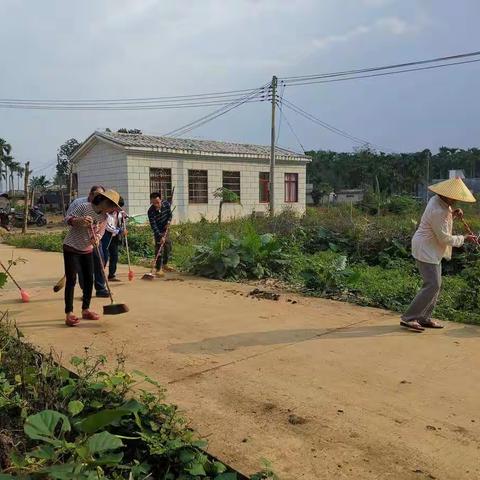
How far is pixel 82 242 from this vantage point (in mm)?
5668

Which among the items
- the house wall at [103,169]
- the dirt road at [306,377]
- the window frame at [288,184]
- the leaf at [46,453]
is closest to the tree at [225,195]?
the window frame at [288,184]

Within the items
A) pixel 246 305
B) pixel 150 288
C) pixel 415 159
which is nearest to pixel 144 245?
pixel 150 288

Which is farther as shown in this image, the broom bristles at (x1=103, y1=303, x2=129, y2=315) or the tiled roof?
the tiled roof

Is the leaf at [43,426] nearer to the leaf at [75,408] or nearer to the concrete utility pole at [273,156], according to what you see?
the leaf at [75,408]

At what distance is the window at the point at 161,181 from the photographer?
21.6 metres

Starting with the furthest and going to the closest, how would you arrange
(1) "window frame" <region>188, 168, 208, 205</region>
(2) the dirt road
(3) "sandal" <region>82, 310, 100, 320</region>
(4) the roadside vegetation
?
(1) "window frame" <region>188, 168, 208, 205</region>, (4) the roadside vegetation, (3) "sandal" <region>82, 310, 100, 320</region>, (2) the dirt road

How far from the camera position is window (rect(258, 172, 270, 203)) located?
84.8 ft

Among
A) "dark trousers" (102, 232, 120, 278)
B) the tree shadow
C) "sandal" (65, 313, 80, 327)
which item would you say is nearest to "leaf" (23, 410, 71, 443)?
the tree shadow

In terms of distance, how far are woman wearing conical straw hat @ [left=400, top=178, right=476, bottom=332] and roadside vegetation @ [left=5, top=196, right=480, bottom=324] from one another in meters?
0.82

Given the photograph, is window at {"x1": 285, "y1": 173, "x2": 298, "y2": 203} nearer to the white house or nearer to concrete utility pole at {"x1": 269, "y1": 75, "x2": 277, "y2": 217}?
the white house

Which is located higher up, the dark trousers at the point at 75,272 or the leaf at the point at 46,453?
the dark trousers at the point at 75,272

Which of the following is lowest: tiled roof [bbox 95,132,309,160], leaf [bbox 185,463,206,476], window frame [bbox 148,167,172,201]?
leaf [bbox 185,463,206,476]

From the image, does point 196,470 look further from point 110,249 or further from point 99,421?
point 110,249

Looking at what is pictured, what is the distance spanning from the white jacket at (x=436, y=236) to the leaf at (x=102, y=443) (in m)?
3.85
